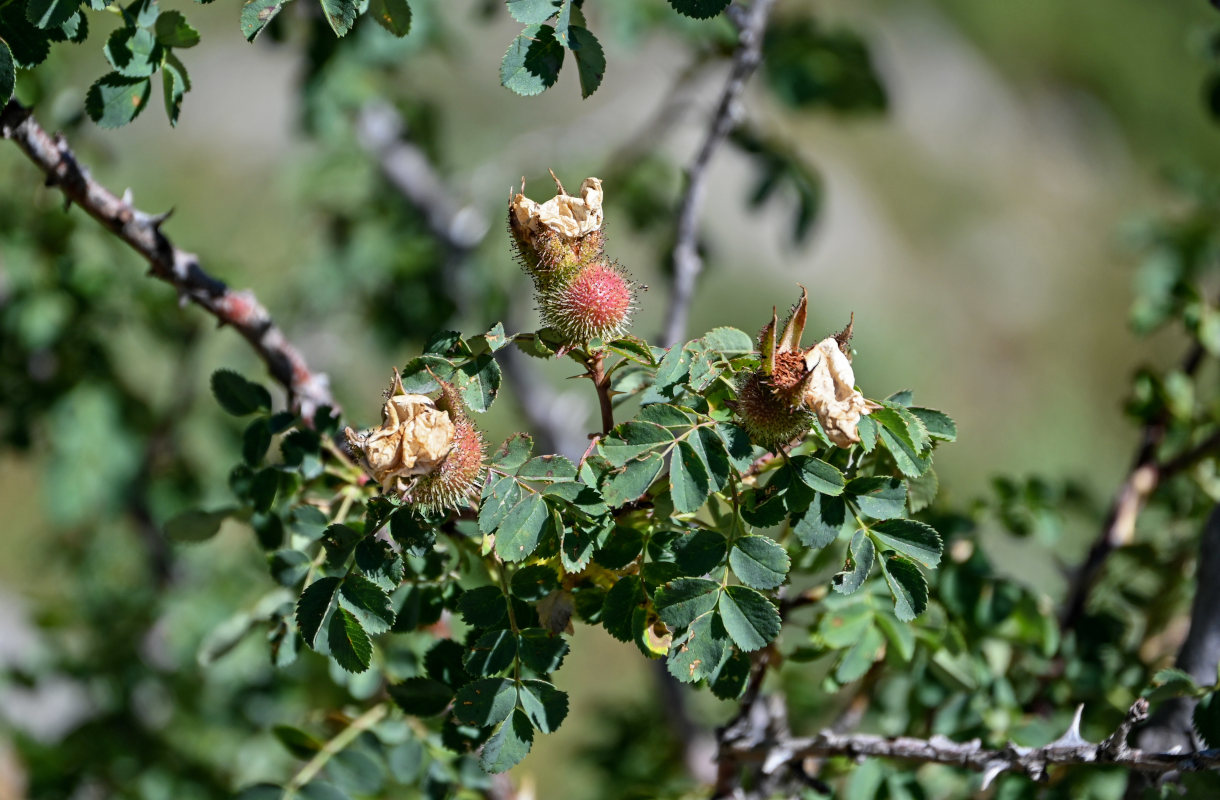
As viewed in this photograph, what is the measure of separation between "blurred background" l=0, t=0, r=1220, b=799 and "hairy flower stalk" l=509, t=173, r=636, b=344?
2.36 feet

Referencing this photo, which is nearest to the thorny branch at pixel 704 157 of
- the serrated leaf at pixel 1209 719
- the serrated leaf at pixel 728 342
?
the serrated leaf at pixel 728 342

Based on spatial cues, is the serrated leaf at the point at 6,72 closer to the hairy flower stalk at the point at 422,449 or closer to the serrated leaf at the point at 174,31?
the serrated leaf at the point at 174,31

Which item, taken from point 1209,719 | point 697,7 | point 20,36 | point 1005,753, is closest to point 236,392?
point 20,36

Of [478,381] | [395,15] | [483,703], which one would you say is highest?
[395,15]

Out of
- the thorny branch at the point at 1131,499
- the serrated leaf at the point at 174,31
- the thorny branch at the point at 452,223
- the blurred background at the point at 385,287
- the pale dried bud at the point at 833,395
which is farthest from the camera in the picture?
the thorny branch at the point at 452,223

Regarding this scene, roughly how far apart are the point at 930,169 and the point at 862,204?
0.97m

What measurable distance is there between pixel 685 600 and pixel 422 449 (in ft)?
1.03

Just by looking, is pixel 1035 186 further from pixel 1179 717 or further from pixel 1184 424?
pixel 1179 717

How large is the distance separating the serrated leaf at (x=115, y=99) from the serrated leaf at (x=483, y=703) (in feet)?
2.66

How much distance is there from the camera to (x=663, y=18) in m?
2.58

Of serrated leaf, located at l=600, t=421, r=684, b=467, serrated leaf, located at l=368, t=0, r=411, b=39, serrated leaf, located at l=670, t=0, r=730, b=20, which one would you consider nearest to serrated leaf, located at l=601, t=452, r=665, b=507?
serrated leaf, located at l=600, t=421, r=684, b=467

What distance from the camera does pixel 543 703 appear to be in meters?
1.11

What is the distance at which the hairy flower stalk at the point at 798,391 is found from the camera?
100cm

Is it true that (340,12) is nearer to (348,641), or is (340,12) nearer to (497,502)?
(497,502)
